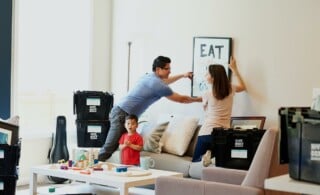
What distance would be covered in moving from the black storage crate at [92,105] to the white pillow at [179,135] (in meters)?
0.83

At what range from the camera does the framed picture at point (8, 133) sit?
4766 millimetres

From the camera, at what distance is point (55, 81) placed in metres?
7.10

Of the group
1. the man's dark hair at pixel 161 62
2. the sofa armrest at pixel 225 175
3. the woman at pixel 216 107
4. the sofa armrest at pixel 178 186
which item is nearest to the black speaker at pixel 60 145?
the man's dark hair at pixel 161 62

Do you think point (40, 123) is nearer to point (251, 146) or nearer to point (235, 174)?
point (251, 146)

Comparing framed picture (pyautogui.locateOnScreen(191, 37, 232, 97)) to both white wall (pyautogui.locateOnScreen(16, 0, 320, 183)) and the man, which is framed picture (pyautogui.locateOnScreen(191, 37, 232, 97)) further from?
the man

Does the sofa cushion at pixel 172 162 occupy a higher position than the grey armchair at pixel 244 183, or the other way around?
the grey armchair at pixel 244 183

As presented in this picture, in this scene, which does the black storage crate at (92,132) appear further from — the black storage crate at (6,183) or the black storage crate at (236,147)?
the black storage crate at (236,147)

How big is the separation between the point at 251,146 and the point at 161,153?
142 cm

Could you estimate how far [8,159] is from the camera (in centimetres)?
471

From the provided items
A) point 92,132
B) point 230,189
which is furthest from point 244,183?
point 92,132

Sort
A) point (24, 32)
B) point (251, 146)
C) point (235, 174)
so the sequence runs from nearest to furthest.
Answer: point (235, 174)
point (251, 146)
point (24, 32)

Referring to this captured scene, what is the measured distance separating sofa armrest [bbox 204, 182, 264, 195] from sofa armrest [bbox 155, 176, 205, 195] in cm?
5

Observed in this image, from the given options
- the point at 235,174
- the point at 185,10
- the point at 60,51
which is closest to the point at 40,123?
the point at 60,51

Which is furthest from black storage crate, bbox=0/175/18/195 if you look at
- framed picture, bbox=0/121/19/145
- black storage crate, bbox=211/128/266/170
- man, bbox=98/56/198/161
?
black storage crate, bbox=211/128/266/170
